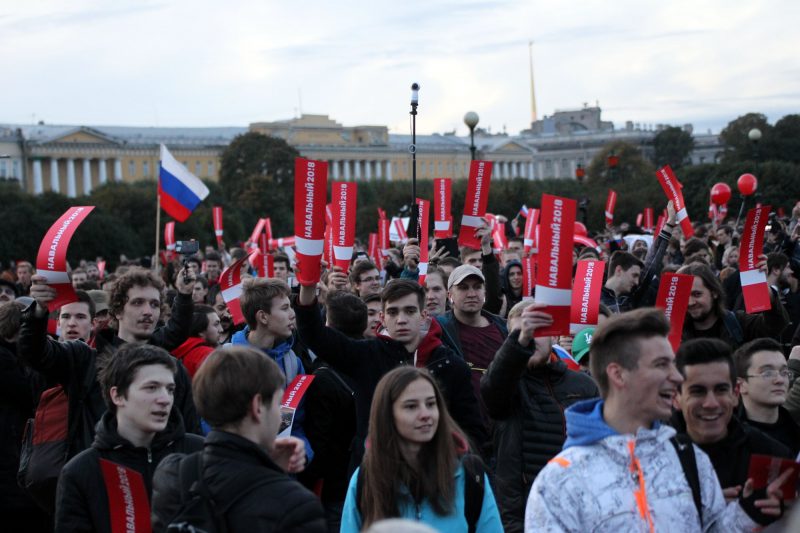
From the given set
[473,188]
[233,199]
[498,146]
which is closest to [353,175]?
[498,146]

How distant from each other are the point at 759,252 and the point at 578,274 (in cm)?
215

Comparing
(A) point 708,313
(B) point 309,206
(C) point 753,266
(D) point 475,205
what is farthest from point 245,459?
(D) point 475,205

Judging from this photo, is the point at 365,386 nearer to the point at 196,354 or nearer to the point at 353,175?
the point at 196,354

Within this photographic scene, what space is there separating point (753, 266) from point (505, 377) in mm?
3962

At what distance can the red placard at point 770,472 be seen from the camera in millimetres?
3953

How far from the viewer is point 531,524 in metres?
3.68

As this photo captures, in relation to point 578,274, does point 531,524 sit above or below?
below

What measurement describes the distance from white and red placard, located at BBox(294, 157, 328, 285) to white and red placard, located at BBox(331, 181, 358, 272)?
2.24m

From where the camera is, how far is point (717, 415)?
434 cm

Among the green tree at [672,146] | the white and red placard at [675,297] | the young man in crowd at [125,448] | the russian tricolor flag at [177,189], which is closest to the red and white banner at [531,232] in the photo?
the russian tricolor flag at [177,189]

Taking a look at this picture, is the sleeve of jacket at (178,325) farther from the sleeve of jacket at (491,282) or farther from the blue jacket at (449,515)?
the sleeve of jacket at (491,282)

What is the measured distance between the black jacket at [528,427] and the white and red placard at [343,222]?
10.7 feet

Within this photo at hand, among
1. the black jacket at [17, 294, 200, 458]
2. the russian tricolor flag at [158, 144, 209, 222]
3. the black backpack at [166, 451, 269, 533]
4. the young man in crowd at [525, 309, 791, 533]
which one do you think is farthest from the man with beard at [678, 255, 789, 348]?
the russian tricolor flag at [158, 144, 209, 222]

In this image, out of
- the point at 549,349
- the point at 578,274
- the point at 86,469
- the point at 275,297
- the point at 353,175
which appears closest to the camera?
the point at 86,469
